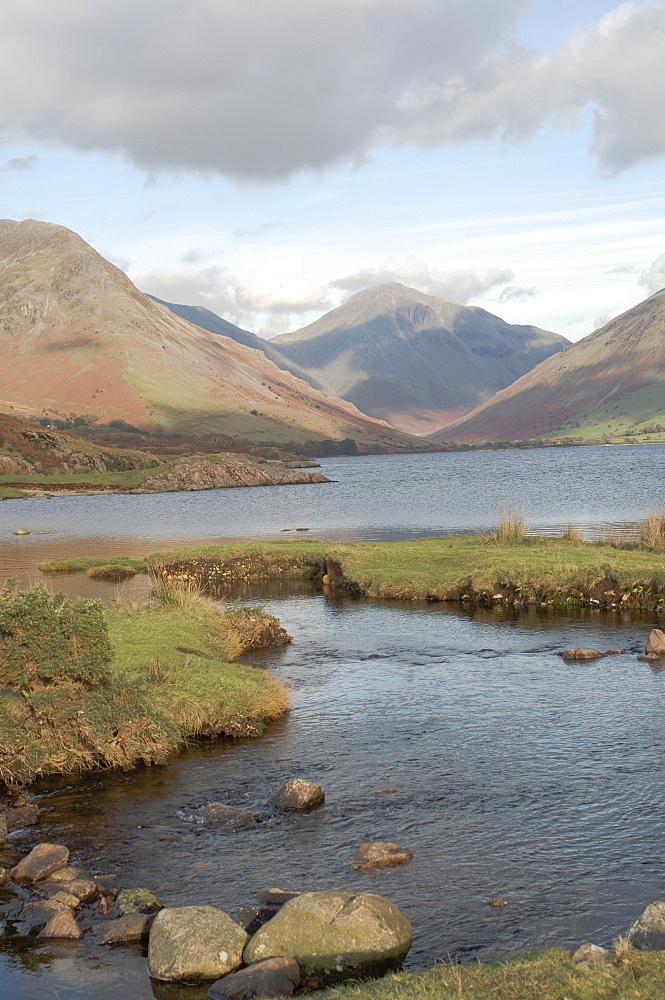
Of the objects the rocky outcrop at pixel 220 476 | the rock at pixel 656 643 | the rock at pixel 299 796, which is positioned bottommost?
the rock at pixel 299 796

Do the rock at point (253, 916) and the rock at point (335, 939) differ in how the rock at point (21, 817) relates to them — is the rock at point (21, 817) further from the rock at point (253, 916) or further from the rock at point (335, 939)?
the rock at point (335, 939)

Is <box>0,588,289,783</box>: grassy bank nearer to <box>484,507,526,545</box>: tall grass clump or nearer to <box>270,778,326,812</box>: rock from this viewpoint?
<box>270,778,326,812</box>: rock

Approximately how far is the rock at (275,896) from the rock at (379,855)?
1490 mm

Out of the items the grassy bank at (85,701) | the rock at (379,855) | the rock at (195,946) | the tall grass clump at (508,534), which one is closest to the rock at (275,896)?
the rock at (195,946)

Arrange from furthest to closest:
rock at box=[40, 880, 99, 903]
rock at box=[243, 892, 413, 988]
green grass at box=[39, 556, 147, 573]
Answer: green grass at box=[39, 556, 147, 573], rock at box=[40, 880, 99, 903], rock at box=[243, 892, 413, 988]

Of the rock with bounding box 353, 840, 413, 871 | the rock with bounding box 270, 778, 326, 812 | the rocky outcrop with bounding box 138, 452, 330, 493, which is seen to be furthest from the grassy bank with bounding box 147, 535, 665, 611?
the rocky outcrop with bounding box 138, 452, 330, 493

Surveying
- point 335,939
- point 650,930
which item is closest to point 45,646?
point 335,939

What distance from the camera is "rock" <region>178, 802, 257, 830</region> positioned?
1555 cm

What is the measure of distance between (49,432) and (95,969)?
524 feet

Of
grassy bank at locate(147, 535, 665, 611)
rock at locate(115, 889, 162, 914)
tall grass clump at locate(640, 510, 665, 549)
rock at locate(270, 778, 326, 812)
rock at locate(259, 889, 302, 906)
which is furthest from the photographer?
tall grass clump at locate(640, 510, 665, 549)

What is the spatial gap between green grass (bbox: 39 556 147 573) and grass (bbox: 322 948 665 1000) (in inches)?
1547

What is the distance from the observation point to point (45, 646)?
18672 millimetres

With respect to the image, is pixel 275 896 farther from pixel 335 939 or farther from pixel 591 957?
pixel 591 957

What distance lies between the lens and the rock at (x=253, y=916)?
1191cm
